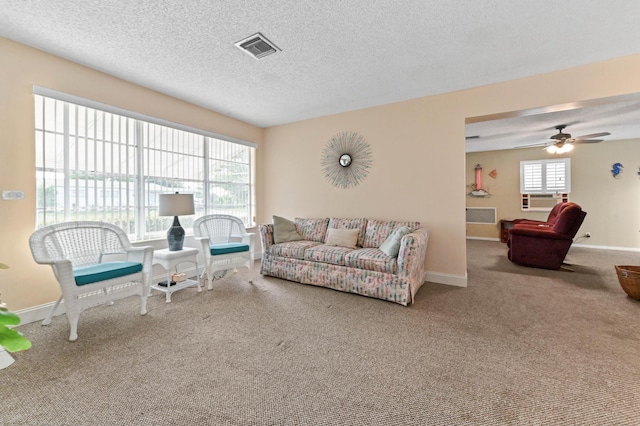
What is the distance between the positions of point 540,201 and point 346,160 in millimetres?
5717

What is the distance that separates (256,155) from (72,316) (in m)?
3.69

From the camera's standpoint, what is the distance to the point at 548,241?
441cm

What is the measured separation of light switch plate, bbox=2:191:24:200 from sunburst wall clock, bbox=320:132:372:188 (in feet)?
12.0

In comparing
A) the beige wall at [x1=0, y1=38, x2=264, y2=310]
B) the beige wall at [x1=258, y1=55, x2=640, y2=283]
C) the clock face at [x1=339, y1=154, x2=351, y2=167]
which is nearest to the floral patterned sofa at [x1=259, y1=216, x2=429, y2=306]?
the beige wall at [x1=258, y1=55, x2=640, y2=283]

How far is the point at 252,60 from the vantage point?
2805mm

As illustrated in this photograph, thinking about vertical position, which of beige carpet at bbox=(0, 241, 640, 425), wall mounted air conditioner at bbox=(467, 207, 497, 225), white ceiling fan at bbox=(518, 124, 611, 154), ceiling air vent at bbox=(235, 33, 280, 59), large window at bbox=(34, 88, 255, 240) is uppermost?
ceiling air vent at bbox=(235, 33, 280, 59)

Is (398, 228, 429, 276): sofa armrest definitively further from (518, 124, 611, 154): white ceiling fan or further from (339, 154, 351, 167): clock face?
(518, 124, 611, 154): white ceiling fan

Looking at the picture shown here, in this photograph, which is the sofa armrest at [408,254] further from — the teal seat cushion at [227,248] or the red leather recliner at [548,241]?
the red leather recliner at [548,241]

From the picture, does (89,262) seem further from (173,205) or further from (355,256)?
(355,256)

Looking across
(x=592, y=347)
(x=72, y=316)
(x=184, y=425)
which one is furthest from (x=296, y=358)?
(x=592, y=347)

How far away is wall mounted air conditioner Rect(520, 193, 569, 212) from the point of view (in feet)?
21.5

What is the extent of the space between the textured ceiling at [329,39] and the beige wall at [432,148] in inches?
7.6

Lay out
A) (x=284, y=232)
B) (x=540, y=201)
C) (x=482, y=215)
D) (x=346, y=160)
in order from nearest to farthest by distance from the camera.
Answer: (x=284, y=232), (x=346, y=160), (x=540, y=201), (x=482, y=215)

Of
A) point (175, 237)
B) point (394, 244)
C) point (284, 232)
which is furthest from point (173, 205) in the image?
point (394, 244)
